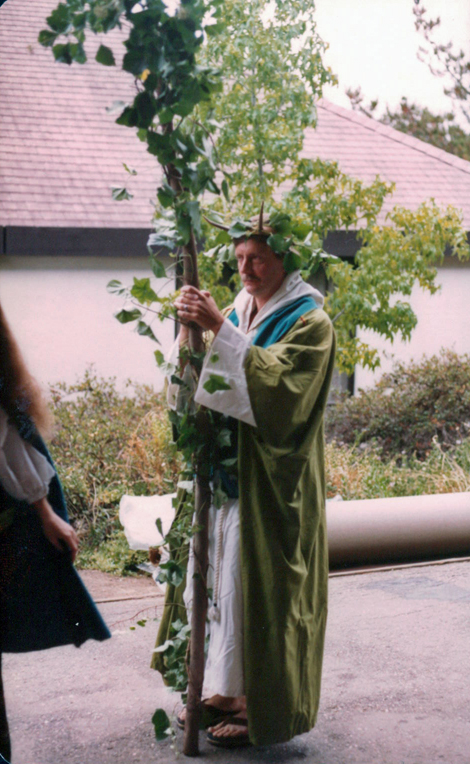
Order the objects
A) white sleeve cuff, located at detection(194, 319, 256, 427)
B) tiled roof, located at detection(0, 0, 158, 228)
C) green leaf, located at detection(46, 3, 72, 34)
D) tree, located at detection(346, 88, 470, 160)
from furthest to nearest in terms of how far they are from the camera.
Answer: tree, located at detection(346, 88, 470, 160) → tiled roof, located at detection(0, 0, 158, 228) → white sleeve cuff, located at detection(194, 319, 256, 427) → green leaf, located at detection(46, 3, 72, 34)

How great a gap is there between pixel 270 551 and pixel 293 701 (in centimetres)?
47

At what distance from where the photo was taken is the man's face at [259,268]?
8.29ft

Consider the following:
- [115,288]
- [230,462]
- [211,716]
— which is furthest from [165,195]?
[211,716]

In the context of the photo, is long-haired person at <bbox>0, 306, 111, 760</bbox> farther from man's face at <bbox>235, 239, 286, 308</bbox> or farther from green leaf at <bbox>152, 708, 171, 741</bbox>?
man's face at <bbox>235, 239, 286, 308</bbox>

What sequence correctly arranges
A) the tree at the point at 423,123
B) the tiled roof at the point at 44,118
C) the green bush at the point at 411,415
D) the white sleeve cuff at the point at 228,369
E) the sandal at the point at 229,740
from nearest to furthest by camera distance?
the white sleeve cuff at the point at 228,369 → the tiled roof at the point at 44,118 → the sandal at the point at 229,740 → the tree at the point at 423,123 → the green bush at the point at 411,415

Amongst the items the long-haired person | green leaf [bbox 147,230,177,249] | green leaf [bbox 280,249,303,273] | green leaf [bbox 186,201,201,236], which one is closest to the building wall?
the long-haired person

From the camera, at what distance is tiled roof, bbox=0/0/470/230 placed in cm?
257

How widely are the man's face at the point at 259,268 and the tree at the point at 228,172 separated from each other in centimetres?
5

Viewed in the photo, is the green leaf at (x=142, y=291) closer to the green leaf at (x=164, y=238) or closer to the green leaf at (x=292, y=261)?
the green leaf at (x=164, y=238)

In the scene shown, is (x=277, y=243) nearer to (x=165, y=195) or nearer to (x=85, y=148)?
(x=165, y=195)

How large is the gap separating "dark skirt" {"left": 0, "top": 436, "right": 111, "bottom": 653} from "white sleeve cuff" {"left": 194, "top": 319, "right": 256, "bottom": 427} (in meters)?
0.50

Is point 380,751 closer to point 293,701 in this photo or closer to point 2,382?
point 293,701

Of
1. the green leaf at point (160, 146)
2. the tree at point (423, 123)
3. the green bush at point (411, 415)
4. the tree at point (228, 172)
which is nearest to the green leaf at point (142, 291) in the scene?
the tree at point (228, 172)

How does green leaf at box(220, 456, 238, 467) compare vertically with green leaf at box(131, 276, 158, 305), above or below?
below
